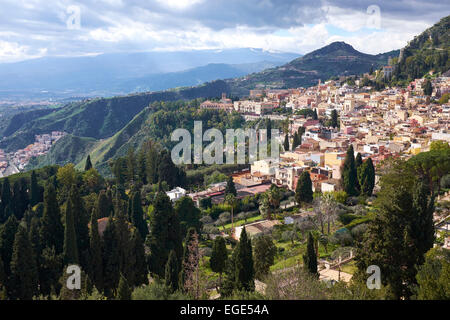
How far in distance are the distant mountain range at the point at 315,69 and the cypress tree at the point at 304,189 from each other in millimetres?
98151

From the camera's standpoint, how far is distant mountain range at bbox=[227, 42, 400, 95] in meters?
130

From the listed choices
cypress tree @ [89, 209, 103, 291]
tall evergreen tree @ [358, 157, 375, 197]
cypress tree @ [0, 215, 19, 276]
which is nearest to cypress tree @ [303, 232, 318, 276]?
cypress tree @ [89, 209, 103, 291]

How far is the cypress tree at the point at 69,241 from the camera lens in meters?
16.6

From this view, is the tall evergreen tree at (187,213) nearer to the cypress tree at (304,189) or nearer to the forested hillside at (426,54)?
the cypress tree at (304,189)

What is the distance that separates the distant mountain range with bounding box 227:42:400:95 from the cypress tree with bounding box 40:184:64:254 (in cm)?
11067

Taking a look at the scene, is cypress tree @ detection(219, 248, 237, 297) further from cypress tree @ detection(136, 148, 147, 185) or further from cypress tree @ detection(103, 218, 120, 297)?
cypress tree @ detection(136, 148, 147, 185)

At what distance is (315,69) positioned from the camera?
140m

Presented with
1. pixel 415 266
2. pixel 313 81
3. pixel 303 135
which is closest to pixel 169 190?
pixel 303 135

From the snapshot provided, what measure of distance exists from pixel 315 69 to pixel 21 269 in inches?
5347

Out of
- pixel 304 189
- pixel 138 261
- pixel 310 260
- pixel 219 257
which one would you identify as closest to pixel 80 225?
pixel 138 261

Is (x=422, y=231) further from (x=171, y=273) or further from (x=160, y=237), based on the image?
(x=160, y=237)

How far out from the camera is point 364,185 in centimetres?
2755

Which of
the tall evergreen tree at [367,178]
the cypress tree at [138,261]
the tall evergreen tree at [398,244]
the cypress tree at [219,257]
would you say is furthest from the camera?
the tall evergreen tree at [367,178]

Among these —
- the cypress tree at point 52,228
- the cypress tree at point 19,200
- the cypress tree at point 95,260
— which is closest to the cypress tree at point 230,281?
the cypress tree at point 95,260
